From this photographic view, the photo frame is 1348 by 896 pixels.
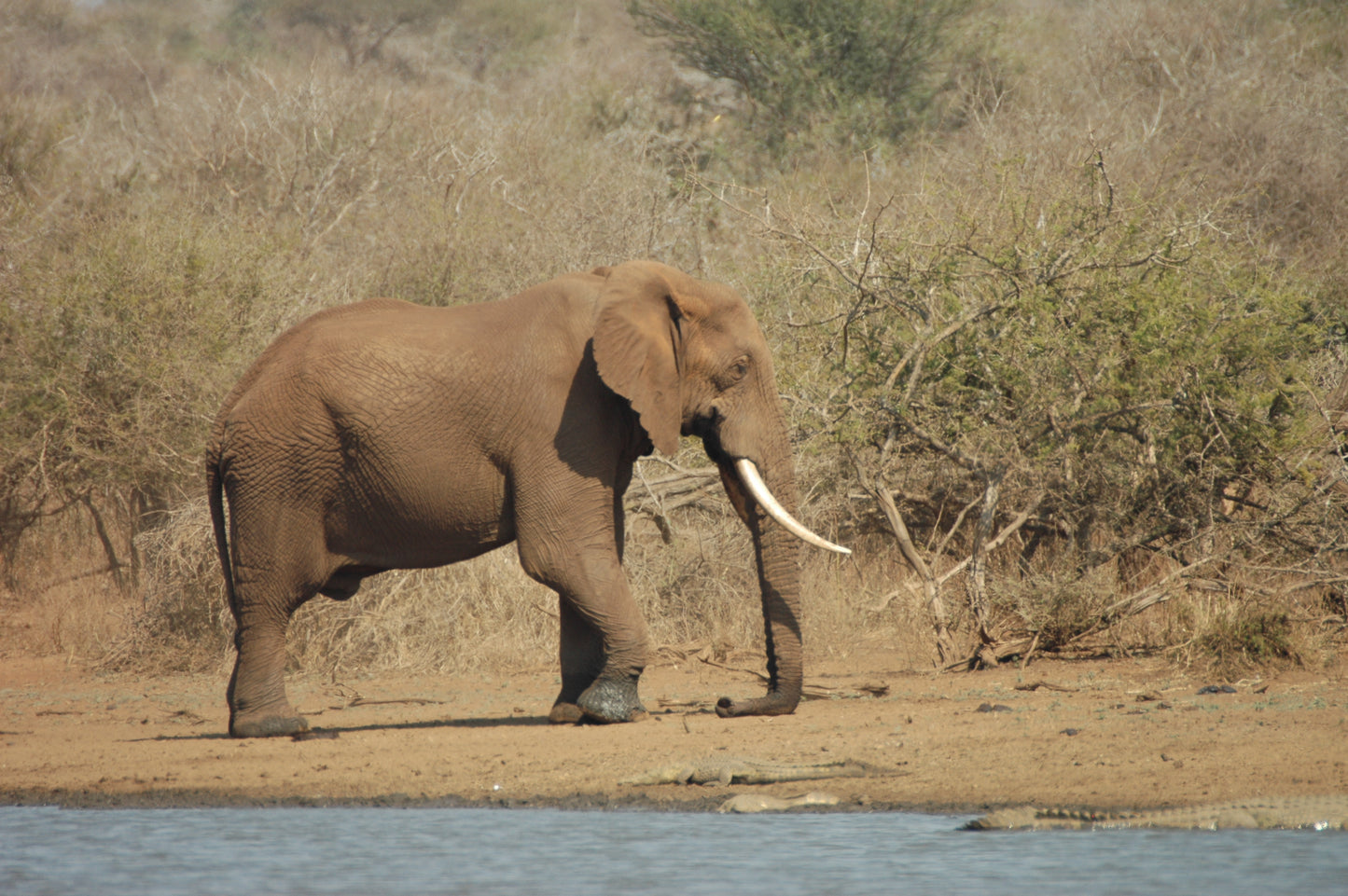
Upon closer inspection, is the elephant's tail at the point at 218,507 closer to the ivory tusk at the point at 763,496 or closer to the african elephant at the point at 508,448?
the african elephant at the point at 508,448

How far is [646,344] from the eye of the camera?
8.16 metres

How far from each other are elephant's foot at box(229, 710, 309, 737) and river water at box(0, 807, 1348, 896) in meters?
1.27

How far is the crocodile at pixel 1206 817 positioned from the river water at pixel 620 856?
0.15 ft

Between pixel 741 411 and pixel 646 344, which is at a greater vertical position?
pixel 646 344

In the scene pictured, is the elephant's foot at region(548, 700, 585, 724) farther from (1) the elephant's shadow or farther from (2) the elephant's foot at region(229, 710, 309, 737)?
(2) the elephant's foot at region(229, 710, 309, 737)

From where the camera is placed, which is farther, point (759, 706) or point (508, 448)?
point (759, 706)

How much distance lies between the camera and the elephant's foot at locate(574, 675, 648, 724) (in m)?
8.33

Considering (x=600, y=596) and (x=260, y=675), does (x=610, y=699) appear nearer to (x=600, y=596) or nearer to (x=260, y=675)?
(x=600, y=596)

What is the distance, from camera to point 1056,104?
23719mm

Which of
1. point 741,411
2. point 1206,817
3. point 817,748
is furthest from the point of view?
point 741,411

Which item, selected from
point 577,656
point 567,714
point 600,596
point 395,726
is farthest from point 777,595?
point 395,726

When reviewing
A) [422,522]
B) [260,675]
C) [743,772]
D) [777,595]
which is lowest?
[743,772]

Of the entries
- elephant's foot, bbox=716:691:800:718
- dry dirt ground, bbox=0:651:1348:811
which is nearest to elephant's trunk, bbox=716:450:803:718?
elephant's foot, bbox=716:691:800:718

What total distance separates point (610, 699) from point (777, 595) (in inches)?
42.6
